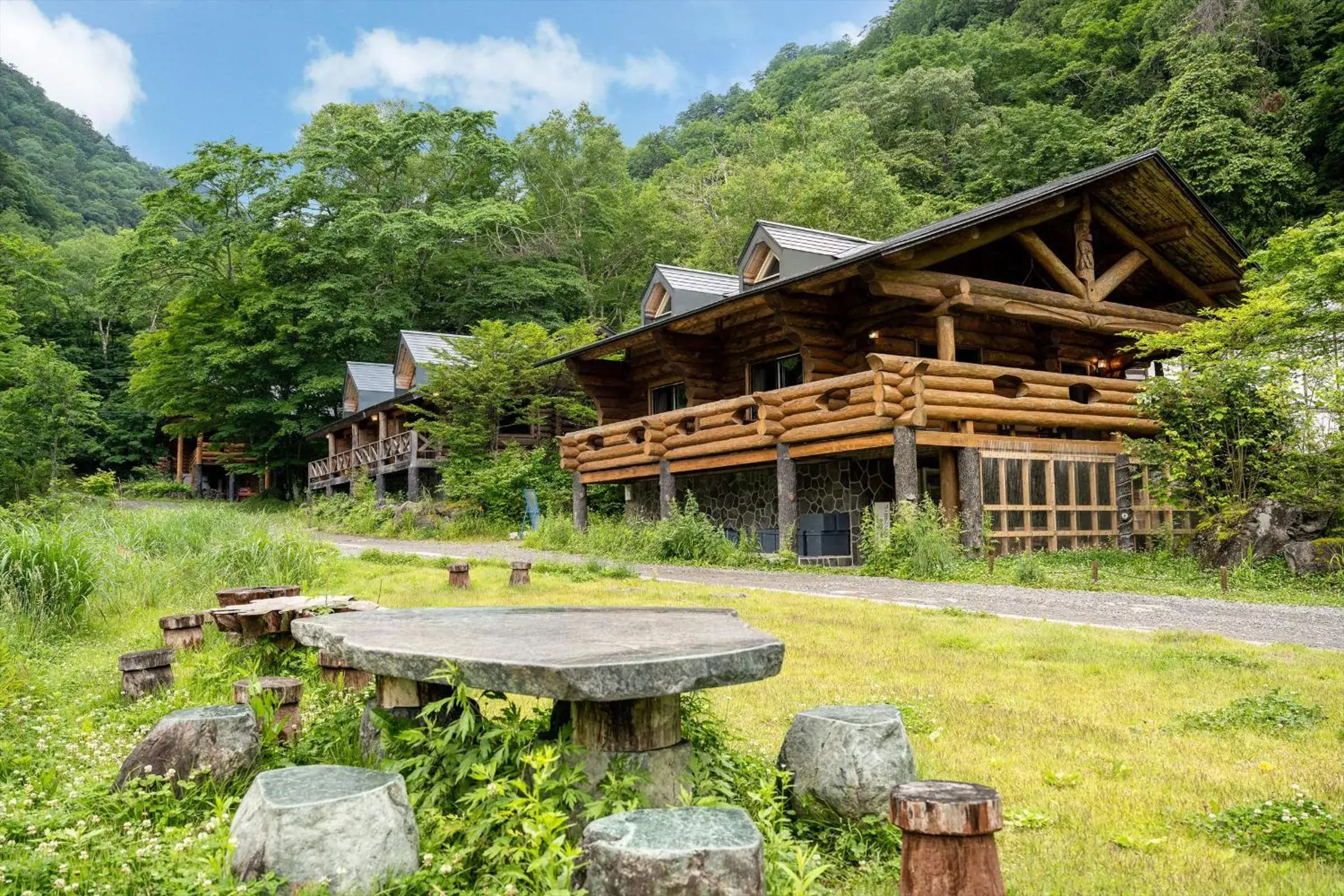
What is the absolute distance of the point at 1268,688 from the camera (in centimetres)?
539

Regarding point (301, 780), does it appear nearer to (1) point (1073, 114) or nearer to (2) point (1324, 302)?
(2) point (1324, 302)

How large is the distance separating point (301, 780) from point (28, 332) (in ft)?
175

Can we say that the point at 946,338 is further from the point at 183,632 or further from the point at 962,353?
the point at 183,632

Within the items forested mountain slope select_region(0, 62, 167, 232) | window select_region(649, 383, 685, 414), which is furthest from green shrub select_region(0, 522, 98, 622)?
forested mountain slope select_region(0, 62, 167, 232)

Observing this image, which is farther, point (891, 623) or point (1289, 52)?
point (1289, 52)

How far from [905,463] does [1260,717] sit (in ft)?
28.3

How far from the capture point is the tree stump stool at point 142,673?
534cm

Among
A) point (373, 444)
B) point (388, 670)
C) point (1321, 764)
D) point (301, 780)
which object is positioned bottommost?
point (1321, 764)

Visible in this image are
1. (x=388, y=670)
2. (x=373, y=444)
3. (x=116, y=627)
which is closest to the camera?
(x=388, y=670)

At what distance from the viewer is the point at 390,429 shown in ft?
113

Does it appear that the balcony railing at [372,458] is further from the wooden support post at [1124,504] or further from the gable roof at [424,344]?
the wooden support post at [1124,504]

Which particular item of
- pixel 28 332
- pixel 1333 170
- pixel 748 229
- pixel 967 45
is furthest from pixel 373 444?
pixel 967 45

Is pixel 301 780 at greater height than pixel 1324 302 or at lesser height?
lesser

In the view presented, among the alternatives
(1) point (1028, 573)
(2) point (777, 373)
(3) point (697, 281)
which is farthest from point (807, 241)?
(1) point (1028, 573)
